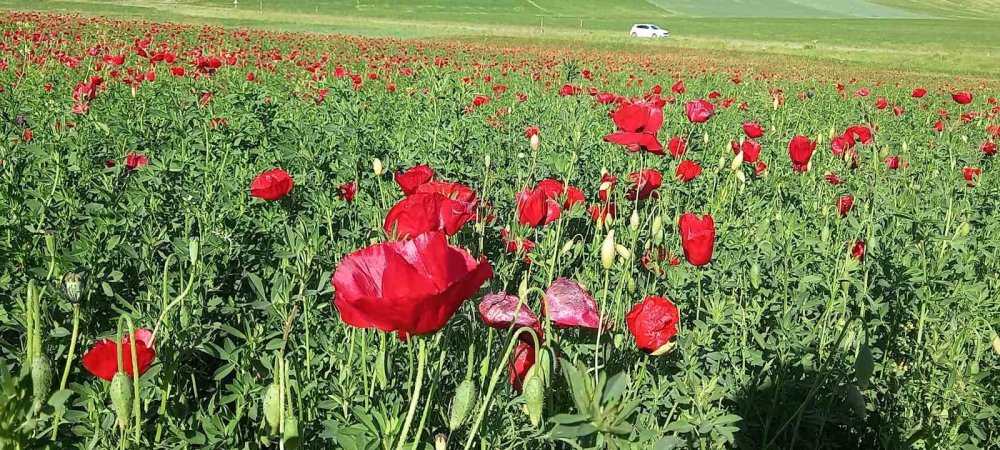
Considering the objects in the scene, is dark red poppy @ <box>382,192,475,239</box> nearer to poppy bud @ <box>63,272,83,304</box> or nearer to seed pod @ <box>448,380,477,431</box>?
seed pod @ <box>448,380,477,431</box>

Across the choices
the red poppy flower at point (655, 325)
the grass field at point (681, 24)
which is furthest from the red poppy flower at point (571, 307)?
the grass field at point (681, 24)

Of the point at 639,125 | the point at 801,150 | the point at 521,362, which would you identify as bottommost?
the point at 521,362

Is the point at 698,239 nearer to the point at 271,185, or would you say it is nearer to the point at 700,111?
the point at 271,185

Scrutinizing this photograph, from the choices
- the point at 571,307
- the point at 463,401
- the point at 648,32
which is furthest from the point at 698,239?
the point at 648,32

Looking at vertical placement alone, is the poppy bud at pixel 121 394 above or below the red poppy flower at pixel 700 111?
below

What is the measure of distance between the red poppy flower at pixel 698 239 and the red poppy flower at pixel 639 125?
0.53 m

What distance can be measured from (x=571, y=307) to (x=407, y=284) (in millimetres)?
517

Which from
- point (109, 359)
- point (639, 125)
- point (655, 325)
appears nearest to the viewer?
point (109, 359)

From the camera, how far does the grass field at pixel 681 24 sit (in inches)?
1075

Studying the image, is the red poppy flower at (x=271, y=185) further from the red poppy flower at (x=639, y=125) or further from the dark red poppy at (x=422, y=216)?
the red poppy flower at (x=639, y=125)

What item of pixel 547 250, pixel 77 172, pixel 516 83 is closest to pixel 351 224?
pixel 547 250

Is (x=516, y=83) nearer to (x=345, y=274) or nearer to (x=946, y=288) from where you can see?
(x=946, y=288)

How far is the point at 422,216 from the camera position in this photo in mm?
1274

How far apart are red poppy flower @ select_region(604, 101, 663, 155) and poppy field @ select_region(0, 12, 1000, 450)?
16 mm
